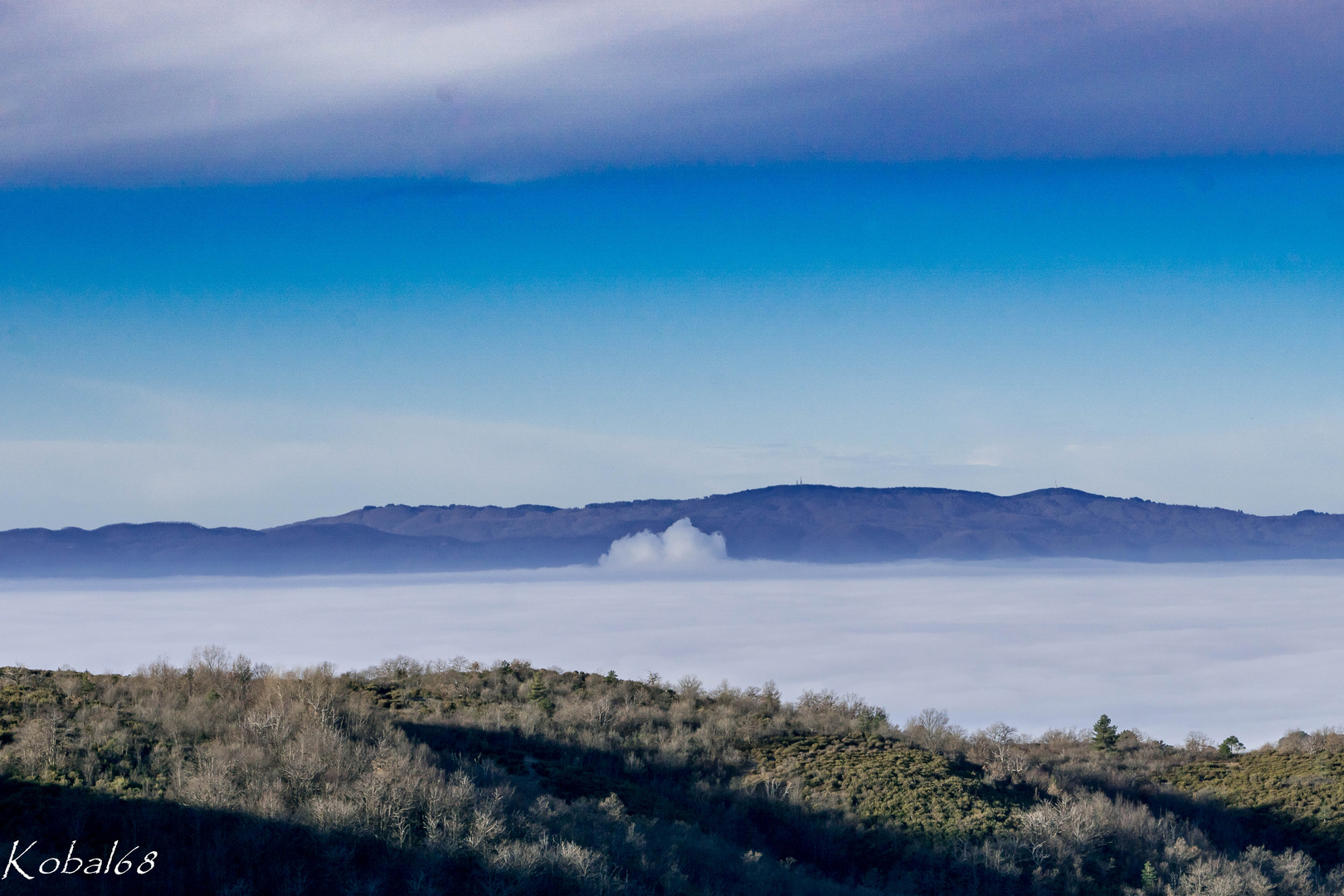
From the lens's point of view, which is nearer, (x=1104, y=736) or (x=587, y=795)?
(x=587, y=795)

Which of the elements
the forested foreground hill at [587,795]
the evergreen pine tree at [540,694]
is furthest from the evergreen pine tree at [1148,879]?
the evergreen pine tree at [540,694]

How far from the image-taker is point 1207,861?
721 inches

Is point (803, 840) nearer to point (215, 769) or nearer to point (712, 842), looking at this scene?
point (712, 842)

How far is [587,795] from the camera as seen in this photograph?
1788 centimetres

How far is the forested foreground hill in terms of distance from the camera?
12.4 meters

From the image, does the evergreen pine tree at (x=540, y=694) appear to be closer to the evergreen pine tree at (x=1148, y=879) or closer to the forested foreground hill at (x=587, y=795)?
the forested foreground hill at (x=587, y=795)

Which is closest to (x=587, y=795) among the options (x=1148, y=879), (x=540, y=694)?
(x=540, y=694)

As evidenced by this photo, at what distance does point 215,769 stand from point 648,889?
6.25 metres

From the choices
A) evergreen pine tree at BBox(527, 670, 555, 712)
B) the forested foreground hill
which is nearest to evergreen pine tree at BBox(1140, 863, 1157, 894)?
the forested foreground hill

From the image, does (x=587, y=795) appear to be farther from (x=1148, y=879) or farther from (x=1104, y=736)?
(x=1104, y=736)

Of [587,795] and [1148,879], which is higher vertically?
[587,795]

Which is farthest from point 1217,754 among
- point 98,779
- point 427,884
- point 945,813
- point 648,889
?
point 98,779

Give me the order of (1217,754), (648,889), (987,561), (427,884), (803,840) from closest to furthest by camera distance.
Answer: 1. (427,884)
2. (648,889)
3. (803,840)
4. (1217,754)
5. (987,561)

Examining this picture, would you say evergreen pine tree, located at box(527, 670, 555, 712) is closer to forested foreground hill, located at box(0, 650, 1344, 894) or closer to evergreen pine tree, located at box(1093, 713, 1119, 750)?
forested foreground hill, located at box(0, 650, 1344, 894)
